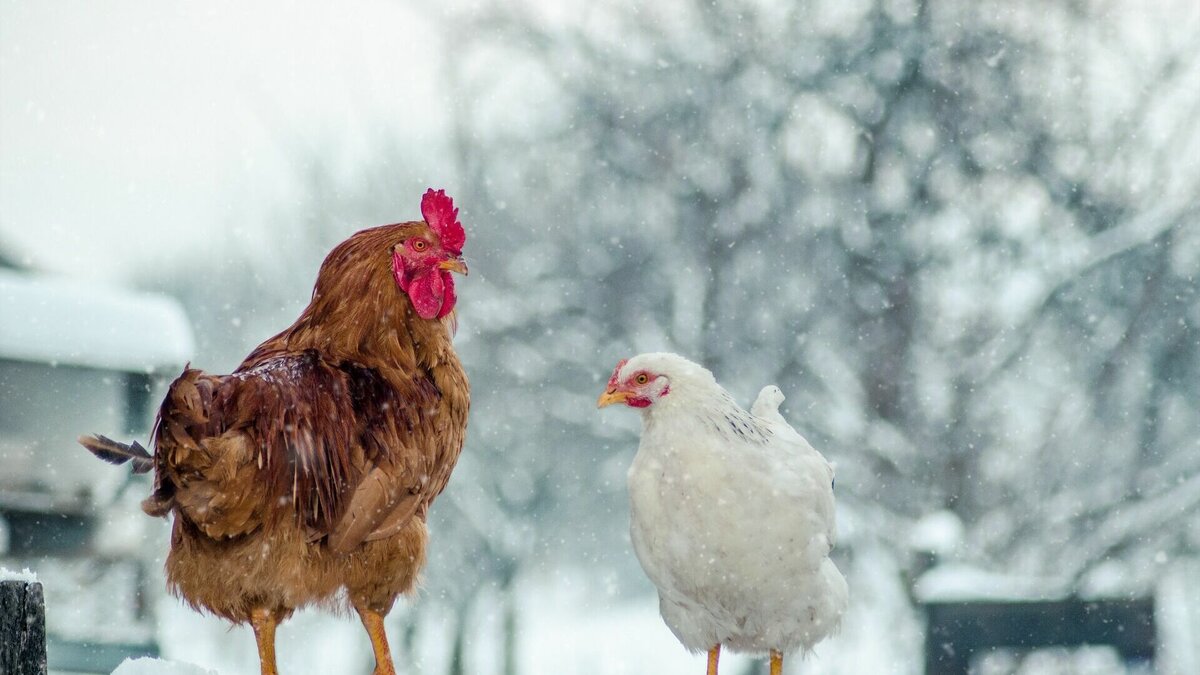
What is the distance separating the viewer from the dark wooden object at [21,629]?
65.8 inches

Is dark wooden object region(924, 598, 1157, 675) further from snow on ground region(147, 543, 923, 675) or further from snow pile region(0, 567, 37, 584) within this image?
snow pile region(0, 567, 37, 584)

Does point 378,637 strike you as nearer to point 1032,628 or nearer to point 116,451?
point 116,451

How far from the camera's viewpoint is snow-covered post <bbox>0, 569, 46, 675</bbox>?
1.67 meters

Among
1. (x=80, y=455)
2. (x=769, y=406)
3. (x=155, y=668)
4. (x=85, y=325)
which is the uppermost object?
(x=85, y=325)

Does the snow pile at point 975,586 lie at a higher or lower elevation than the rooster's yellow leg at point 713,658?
higher

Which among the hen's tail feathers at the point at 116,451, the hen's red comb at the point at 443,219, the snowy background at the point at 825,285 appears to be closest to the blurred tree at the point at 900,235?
the snowy background at the point at 825,285

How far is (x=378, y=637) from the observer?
2205 mm

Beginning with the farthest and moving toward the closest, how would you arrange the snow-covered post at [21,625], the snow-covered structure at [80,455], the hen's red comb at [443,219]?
the snow-covered structure at [80,455] → the hen's red comb at [443,219] → the snow-covered post at [21,625]

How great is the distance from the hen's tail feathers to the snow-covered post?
0.29m

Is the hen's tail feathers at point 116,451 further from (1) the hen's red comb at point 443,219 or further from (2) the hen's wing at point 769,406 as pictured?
(2) the hen's wing at point 769,406

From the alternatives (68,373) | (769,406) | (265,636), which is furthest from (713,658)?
(68,373)

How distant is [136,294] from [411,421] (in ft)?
15.4

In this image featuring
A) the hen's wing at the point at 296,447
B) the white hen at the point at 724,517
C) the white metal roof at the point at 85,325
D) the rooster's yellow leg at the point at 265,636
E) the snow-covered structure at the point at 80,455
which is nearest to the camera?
the hen's wing at the point at 296,447

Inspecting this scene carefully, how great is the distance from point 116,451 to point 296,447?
0.31m
